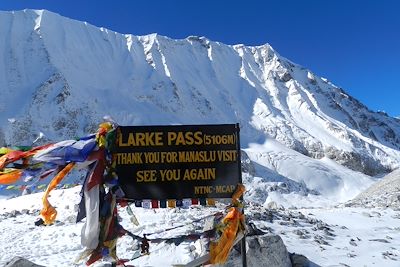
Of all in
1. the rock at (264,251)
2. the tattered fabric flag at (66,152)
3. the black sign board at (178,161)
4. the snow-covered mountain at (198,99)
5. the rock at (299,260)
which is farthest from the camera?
the snow-covered mountain at (198,99)

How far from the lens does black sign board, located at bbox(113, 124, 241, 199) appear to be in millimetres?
6379

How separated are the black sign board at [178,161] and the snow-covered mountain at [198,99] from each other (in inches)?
1814

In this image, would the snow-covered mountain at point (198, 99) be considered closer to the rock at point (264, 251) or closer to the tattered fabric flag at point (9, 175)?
the rock at point (264, 251)

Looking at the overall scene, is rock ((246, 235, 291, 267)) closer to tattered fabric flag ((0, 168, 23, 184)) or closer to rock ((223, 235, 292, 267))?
rock ((223, 235, 292, 267))

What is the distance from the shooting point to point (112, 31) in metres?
104

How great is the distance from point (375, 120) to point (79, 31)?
68.9m

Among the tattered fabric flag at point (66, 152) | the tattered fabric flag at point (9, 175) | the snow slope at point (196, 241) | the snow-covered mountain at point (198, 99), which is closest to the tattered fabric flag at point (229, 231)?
the tattered fabric flag at point (66, 152)

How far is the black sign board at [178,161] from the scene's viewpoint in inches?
251

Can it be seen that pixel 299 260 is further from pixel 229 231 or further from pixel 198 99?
pixel 198 99

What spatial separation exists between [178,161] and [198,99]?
82674mm

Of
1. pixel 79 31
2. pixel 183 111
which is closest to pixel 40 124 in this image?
pixel 183 111

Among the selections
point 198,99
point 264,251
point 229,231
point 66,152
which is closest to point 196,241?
point 264,251

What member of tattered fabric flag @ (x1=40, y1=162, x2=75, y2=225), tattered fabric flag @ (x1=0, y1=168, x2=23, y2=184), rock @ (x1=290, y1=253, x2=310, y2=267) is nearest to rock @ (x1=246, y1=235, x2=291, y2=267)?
rock @ (x1=290, y1=253, x2=310, y2=267)

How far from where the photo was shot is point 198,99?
8881 cm
